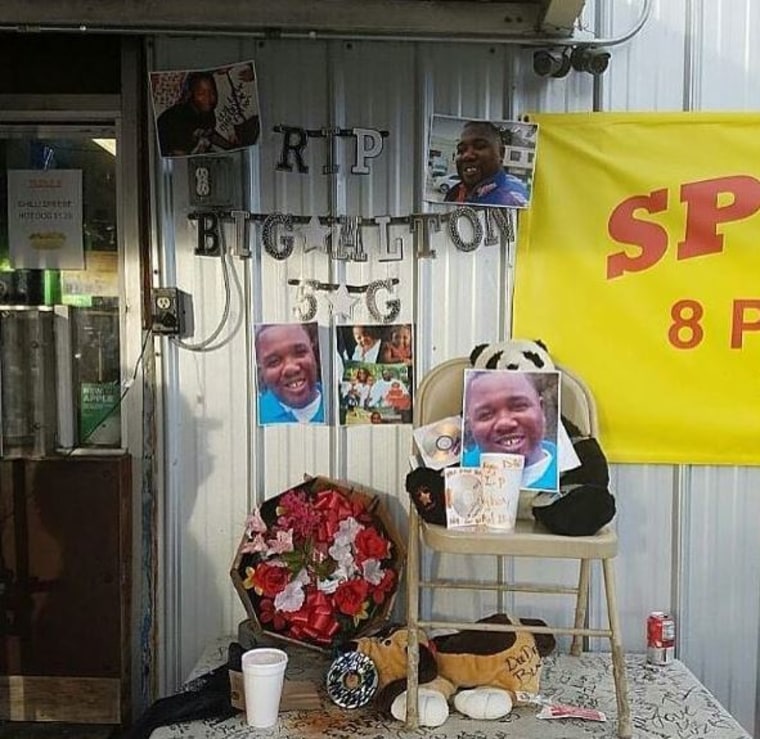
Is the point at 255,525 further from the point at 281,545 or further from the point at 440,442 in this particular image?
the point at 440,442

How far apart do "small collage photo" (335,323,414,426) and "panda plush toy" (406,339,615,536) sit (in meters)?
0.28

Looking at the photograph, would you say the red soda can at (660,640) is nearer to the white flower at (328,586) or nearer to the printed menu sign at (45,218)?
the white flower at (328,586)

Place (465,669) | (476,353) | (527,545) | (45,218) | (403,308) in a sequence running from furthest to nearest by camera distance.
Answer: (45,218) → (403,308) → (476,353) → (465,669) → (527,545)

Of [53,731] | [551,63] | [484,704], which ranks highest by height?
[551,63]

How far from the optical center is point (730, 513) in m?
2.54

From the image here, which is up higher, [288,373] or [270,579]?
[288,373]

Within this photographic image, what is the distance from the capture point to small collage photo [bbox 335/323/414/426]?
2.54 m

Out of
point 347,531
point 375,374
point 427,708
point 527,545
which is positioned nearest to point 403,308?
point 375,374

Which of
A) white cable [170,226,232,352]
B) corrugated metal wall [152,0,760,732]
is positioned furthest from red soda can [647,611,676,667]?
white cable [170,226,232,352]

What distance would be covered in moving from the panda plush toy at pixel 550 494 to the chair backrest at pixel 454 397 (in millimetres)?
38

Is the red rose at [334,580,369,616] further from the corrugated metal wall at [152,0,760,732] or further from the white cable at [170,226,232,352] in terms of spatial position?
the white cable at [170,226,232,352]

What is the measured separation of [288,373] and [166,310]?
40cm

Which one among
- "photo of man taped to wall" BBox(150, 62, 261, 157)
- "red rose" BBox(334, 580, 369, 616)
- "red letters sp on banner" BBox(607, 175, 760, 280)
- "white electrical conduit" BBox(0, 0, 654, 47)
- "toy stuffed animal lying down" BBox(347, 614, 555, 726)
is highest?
"white electrical conduit" BBox(0, 0, 654, 47)

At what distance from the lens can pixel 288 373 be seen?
256 cm
